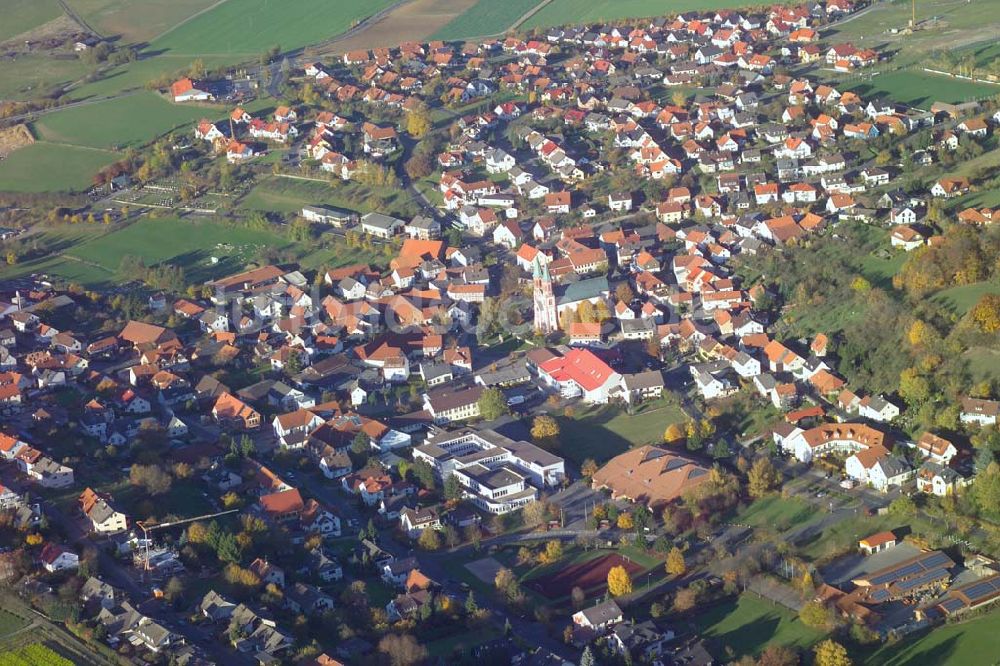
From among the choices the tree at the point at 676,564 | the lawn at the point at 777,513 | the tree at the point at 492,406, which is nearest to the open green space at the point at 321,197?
the tree at the point at 492,406

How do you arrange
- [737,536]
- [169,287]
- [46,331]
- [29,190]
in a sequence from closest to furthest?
[737,536]
[46,331]
[169,287]
[29,190]

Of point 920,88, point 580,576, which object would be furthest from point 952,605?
point 920,88

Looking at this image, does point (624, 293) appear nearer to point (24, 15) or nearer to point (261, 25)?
point (261, 25)

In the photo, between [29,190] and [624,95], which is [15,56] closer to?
[29,190]

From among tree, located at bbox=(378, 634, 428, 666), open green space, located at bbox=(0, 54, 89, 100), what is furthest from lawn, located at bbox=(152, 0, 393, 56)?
tree, located at bbox=(378, 634, 428, 666)

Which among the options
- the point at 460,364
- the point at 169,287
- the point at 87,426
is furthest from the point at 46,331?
the point at 460,364

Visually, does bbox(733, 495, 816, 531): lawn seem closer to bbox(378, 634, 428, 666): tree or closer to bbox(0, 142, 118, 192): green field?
bbox(378, 634, 428, 666): tree
